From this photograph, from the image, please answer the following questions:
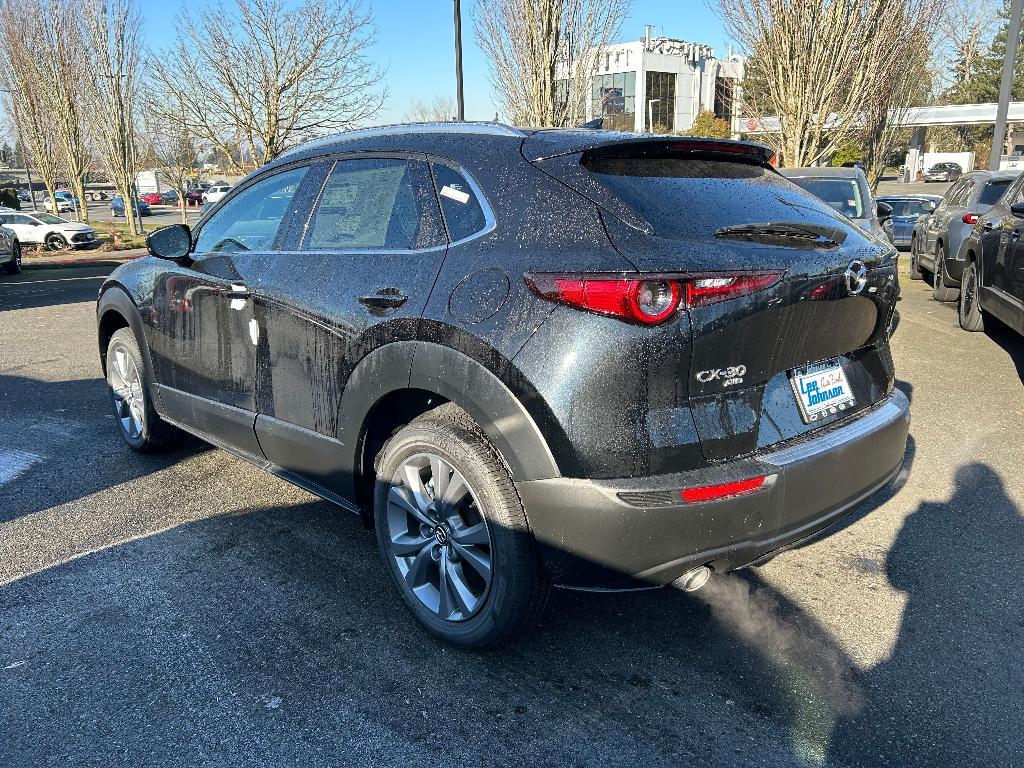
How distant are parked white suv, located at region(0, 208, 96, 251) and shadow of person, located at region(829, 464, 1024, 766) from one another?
91.0 ft

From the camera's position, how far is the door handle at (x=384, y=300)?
2836mm

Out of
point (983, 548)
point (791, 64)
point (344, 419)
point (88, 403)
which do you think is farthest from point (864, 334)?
point (791, 64)

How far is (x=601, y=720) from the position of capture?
2.49m

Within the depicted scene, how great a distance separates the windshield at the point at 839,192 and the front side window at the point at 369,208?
6.96 m

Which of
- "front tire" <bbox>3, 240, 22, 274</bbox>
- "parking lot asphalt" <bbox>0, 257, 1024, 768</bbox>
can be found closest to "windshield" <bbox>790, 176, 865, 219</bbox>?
"parking lot asphalt" <bbox>0, 257, 1024, 768</bbox>

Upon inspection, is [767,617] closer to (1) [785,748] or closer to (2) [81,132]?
(1) [785,748]

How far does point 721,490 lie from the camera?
7.88 ft

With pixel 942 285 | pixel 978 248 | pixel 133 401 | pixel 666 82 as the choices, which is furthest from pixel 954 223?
pixel 666 82

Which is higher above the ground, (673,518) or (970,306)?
(673,518)

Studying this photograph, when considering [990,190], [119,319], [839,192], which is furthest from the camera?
[990,190]

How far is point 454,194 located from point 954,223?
9.20 m

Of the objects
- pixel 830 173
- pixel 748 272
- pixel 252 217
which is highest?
pixel 830 173

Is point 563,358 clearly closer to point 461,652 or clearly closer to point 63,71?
point 461,652

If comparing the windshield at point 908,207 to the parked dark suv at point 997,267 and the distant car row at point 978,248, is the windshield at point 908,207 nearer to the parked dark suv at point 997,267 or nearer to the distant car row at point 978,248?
the distant car row at point 978,248
